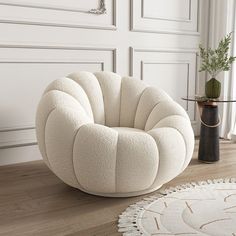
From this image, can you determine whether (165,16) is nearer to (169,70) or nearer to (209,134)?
(169,70)

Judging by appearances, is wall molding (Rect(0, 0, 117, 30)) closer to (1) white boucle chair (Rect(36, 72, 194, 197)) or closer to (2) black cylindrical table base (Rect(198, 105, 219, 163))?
(1) white boucle chair (Rect(36, 72, 194, 197))

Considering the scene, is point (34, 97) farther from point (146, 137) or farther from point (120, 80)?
point (146, 137)

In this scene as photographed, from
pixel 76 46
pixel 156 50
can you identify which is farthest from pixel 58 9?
pixel 156 50

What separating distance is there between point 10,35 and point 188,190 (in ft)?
4.99

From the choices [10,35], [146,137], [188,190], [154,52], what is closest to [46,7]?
[10,35]

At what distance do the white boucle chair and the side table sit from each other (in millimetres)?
532

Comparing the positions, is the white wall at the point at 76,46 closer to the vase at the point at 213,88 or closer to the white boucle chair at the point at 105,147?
the white boucle chair at the point at 105,147

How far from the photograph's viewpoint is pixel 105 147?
5.80 ft

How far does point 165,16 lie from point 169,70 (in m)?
0.49

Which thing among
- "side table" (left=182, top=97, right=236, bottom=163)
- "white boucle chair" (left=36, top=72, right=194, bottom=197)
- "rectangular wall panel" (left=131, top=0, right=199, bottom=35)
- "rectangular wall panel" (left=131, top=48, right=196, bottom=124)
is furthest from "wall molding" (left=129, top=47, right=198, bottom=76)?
"white boucle chair" (left=36, top=72, right=194, bottom=197)

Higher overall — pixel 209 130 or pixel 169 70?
pixel 169 70

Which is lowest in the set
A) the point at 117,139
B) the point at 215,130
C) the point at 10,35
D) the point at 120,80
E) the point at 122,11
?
the point at 215,130

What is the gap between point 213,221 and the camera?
164cm

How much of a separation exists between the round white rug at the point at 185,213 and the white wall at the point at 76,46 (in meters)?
1.20
